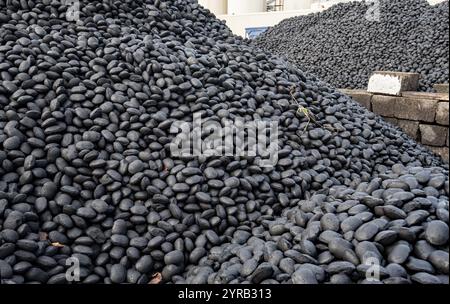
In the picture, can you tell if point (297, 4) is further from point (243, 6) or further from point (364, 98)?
point (364, 98)

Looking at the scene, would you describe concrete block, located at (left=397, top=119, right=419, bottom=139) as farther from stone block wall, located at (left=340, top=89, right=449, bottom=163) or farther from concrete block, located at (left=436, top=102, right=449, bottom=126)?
concrete block, located at (left=436, top=102, right=449, bottom=126)

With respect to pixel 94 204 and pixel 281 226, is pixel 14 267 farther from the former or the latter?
pixel 281 226

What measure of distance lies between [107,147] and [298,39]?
4445 mm

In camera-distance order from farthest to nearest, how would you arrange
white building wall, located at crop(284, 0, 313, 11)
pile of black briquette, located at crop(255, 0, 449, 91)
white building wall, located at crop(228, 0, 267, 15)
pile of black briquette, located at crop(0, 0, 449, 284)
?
white building wall, located at crop(228, 0, 267, 15)
white building wall, located at crop(284, 0, 313, 11)
pile of black briquette, located at crop(255, 0, 449, 91)
pile of black briquette, located at crop(0, 0, 449, 284)

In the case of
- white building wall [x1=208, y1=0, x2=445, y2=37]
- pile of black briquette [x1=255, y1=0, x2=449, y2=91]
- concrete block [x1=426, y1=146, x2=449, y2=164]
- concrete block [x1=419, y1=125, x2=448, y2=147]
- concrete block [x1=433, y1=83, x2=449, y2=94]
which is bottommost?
concrete block [x1=426, y1=146, x2=449, y2=164]

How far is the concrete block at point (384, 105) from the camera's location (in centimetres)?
319

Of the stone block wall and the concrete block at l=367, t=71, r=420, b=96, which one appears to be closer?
the stone block wall

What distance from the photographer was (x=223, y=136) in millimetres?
1920

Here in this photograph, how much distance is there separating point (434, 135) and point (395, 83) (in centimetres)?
54

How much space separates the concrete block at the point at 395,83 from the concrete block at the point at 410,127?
0.78ft

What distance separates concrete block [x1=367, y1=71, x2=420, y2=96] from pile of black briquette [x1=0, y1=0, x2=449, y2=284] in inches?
29.1

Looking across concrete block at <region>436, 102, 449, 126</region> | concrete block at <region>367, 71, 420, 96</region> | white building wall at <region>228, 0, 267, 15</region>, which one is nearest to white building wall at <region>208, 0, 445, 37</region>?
white building wall at <region>228, 0, 267, 15</region>

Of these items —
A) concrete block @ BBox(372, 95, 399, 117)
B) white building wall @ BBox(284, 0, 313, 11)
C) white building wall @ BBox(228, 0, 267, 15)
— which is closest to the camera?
concrete block @ BBox(372, 95, 399, 117)

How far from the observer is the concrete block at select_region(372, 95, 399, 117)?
10.5 ft
